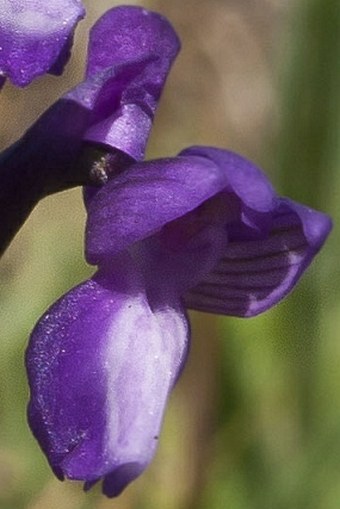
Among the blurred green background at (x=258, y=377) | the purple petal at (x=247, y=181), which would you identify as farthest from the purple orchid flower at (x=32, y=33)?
the blurred green background at (x=258, y=377)

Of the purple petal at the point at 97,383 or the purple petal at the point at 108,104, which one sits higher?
the purple petal at the point at 108,104

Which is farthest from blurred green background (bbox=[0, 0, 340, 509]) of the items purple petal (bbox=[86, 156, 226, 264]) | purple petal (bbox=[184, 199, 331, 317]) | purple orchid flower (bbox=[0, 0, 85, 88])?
purple orchid flower (bbox=[0, 0, 85, 88])

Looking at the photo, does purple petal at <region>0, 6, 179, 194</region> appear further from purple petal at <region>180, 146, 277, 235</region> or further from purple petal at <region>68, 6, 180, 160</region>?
purple petal at <region>180, 146, 277, 235</region>

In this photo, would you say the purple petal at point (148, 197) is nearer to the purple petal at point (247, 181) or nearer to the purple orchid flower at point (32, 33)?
the purple petal at point (247, 181)

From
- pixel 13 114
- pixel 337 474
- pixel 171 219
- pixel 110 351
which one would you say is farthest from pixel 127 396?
pixel 13 114

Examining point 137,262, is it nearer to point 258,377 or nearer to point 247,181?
point 247,181

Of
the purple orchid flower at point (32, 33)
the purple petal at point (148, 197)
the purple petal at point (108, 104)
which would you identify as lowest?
the purple petal at point (148, 197)

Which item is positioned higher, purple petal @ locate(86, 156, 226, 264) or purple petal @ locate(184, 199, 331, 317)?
purple petal @ locate(86, 156, 226, 264)

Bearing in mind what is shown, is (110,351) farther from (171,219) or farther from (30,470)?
(30,470)
